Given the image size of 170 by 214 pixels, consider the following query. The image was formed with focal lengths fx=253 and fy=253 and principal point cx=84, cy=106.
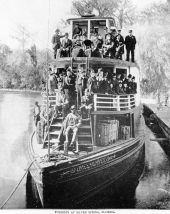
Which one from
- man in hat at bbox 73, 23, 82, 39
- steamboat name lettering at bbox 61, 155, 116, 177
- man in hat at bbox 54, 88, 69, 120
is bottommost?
steamboat name lettering at bbox 61, 155, 116, 177

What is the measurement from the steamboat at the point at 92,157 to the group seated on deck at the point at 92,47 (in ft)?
0.53

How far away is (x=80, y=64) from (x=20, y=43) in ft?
3.70

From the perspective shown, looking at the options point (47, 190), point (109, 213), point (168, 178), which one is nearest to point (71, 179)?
point (47, 190)

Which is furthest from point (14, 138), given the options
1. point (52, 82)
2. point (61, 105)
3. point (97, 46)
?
point (97, 46)

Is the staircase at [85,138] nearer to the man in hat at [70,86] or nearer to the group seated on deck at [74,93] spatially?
the group seated on deck at [74,93]

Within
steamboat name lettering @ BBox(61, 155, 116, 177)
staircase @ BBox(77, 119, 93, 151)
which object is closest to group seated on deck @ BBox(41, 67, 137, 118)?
staircase @ BBox(77, 119, 93, 151)

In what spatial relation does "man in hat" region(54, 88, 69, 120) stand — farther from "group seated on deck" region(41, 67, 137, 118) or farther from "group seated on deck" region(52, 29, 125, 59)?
"group seated on deck" region(52, 29, 125, 59)

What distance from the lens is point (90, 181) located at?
371cm

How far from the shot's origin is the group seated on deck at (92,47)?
464 cm

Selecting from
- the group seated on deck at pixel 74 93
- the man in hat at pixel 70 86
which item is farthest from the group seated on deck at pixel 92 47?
the man in hat at pixel 70 86

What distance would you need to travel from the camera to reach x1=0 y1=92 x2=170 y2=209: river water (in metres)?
3.86

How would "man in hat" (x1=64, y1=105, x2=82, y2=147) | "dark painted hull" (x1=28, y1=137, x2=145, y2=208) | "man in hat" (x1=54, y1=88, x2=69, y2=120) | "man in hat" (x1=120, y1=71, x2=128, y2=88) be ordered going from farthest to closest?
"man in hat" (x1=120, y1=71, x2=128, y2=88)
"man in hat" (x1=54, y1=88, x2=69, y2=120)
"man in hat" (x1=64, y1=105, x2=82, y2=147)
"dark painted hull" (x1=28, y1=137, x2=145, y2=208)

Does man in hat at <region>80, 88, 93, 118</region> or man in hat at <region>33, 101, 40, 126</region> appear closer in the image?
man in hat at <region>80, 88, 93, 118</region>

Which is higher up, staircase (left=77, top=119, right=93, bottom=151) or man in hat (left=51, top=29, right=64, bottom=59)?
man in hat (left=51, top=29, right=64, bottom=59)
